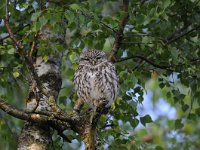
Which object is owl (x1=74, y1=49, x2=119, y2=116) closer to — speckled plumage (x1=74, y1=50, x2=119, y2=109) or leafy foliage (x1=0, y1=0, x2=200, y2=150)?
speckled plumage (x1=74, y1=50, x2=119, y2=109)

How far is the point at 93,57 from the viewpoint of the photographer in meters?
Answer: 5.61

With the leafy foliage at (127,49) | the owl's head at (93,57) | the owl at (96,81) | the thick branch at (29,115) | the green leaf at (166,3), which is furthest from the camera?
the owl's head at (93,57)

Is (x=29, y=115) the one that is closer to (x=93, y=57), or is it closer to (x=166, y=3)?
(x=93, y=57)

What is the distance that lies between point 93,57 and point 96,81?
33 cm

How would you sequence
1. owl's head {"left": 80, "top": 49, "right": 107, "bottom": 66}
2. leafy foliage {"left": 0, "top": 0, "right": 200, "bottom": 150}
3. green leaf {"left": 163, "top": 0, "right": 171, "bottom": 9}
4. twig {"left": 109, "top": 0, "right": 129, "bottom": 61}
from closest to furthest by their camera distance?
green leaf {"left": 163, "top": 0, "right": 171, "bottom": 9} < leafy foliage {"left": 0, "top": 0, "right": 200, "bottom": 150} < twig {"left": 109, "top": 0, "right": 129, "bottom": 61} < owl's head {"left": 80, "top": 49, "right": 107, "bottom": 66}

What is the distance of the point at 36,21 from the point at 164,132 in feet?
15.0

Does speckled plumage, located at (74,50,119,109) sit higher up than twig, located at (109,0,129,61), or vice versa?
twig, located at (109,0,129,61)

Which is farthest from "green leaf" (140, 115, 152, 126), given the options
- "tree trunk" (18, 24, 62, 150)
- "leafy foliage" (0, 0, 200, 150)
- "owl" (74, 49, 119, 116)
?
"tree trunk" (18, 24, 62, 150)

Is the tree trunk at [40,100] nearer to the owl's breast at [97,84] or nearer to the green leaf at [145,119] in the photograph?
the owl's breast at [97,84]

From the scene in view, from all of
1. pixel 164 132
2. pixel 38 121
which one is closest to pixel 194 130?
pixel 164 132

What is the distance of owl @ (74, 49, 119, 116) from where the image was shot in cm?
526

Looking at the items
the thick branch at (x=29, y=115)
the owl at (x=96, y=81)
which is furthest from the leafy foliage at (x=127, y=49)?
the thick branch at (x=29, y=115)

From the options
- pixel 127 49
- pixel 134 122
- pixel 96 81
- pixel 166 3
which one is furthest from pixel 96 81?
pixel 166 3

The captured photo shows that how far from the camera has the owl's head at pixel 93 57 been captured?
5555 millimetres
